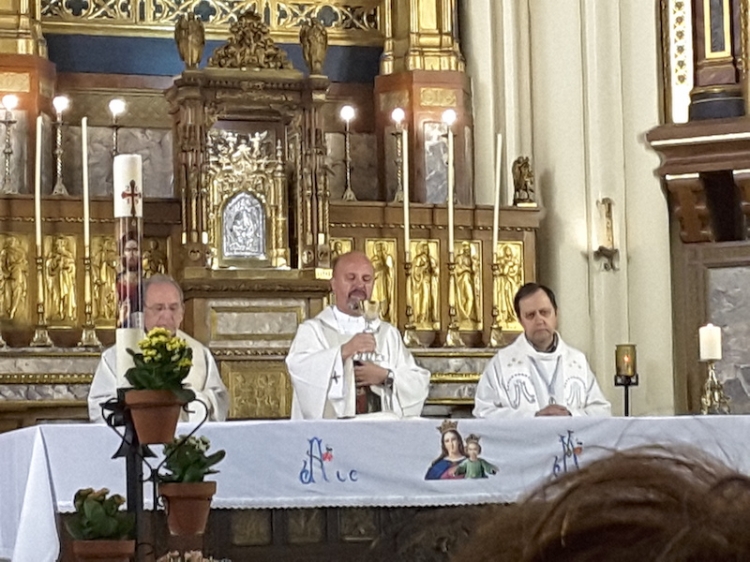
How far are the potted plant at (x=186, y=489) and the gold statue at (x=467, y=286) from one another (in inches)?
205

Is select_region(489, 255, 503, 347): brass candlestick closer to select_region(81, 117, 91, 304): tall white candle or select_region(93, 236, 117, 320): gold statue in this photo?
select_region(93, 236, 117, 320): gold statue

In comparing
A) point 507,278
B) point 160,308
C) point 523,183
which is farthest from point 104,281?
point 523,183

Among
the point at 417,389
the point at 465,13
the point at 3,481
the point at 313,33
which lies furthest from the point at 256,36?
the point at 3,481

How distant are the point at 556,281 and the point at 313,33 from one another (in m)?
2.37

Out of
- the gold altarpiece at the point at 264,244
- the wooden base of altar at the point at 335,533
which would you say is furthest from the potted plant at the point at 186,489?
the gold altarpiece at the point at 264,244

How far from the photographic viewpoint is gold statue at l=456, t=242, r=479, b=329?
997 cm

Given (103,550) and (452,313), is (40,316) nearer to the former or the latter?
(452,313)

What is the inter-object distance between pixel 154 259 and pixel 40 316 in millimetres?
811

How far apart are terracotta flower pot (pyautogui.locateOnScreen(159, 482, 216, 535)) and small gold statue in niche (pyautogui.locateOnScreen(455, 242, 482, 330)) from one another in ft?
17.3

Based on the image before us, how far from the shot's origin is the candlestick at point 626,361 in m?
8.16

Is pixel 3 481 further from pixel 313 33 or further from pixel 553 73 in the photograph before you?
pixel 553 73

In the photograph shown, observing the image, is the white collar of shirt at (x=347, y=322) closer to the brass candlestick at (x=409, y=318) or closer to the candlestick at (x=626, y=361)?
the candlestick at (x=626, y=361)

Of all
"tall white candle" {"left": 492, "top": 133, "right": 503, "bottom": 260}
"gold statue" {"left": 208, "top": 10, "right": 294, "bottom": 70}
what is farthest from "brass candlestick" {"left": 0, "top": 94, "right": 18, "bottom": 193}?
"tall white candle" {"left": 492, "top": 133, "right": 503, "bottom": 260}

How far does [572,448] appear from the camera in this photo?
618cm
